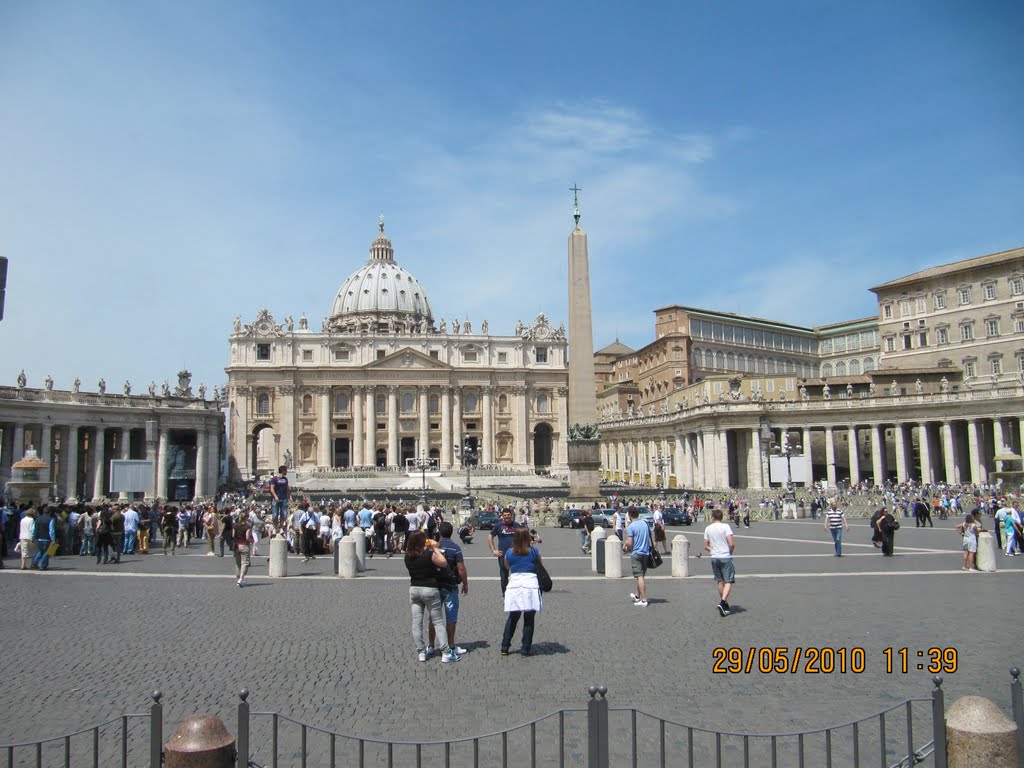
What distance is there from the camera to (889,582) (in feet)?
46.4

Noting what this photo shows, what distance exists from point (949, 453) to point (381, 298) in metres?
85.5

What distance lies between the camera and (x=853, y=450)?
54062 mm

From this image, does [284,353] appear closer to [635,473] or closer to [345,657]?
[635,473]

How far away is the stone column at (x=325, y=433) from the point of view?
8919cm

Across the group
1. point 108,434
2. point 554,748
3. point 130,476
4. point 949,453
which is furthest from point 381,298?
point 554,748

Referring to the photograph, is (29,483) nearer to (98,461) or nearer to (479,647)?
(479,647)

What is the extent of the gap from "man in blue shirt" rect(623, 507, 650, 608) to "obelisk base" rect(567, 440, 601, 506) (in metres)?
23.0

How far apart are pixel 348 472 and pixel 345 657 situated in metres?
73.1

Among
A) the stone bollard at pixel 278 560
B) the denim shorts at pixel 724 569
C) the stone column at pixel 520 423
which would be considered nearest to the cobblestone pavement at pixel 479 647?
the denim shorts at pixel 724 569

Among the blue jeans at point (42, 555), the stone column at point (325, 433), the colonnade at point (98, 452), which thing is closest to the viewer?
the blue jeans at point (42, 555)

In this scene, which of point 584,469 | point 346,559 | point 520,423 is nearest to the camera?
point 346,559

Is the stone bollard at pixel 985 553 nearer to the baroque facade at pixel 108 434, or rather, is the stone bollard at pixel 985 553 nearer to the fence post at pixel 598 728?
the fence post at pixel 598 728

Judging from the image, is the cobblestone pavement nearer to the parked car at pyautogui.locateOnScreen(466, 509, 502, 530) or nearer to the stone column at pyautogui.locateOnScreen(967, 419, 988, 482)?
the parked car at pyautogui.locateOnScreen(466, 509, 502, 530)

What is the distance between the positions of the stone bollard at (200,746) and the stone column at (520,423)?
89387mm
